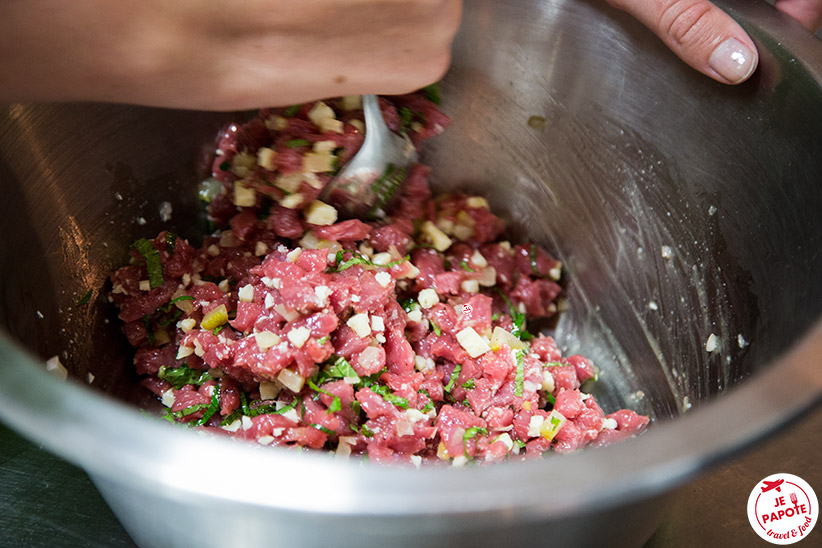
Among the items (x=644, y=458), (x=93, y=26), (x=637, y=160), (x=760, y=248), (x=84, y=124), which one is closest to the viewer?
(x=644, y=458)

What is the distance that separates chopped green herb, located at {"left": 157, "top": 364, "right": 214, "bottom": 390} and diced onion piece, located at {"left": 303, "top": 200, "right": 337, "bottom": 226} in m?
0.55

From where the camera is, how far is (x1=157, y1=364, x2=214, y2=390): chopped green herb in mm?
1893

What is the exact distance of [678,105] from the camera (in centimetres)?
186

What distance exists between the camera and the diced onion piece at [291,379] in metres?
1.72

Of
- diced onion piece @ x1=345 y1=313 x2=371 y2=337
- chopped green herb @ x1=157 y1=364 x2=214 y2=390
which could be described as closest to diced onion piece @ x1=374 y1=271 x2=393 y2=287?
diced onion piece @ x1=345 y1=313 x2=371 y2=337

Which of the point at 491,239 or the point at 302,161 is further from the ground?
the point at 302,161

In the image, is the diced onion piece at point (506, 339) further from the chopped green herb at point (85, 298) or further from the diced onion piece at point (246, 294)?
the chopped green herb at point (85, 298)

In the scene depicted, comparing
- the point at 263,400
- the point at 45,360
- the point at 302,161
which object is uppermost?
the point at 302,161

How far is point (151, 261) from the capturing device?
6.57 ft

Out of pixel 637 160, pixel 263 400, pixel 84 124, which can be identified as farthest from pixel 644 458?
pixel 84 124

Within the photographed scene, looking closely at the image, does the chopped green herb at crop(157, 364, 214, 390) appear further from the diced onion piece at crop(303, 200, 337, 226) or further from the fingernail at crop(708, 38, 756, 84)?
the fingernail at crop(708, 38, 756, 84)

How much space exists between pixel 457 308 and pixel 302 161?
665 millimetres

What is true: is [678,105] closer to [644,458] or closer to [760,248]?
[760,248]

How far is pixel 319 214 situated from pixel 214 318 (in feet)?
1.41
